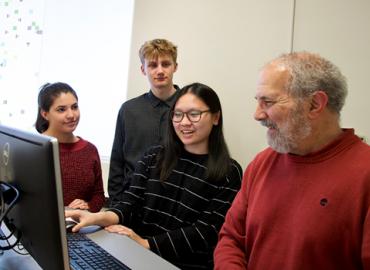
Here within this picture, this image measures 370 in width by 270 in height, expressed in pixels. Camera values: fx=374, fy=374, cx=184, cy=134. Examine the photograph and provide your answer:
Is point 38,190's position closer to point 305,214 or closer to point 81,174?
point 305,214

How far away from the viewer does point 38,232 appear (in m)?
A: 0.88

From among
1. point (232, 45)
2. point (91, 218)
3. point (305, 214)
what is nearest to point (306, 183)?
point (305, 214)

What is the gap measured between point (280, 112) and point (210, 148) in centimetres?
Answer: 57

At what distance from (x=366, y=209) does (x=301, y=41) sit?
53.6 inches

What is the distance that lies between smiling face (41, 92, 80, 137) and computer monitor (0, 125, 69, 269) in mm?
1085

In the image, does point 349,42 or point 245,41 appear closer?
point 349,42

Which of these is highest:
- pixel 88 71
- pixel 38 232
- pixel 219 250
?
pixel 88 71

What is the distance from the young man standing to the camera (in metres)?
2.26

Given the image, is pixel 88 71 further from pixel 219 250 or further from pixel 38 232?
pixel 38 232

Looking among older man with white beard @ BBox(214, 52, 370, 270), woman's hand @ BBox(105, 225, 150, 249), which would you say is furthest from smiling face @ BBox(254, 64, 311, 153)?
woman's hand @ BBox(105, 225, 150, 249)

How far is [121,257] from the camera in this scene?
1234mm

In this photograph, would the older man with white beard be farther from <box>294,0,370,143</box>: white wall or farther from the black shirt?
the black shirt

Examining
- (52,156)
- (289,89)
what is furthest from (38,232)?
(289,89)

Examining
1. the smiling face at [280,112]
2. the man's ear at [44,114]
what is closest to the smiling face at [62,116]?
the man's ear at [44,114]
